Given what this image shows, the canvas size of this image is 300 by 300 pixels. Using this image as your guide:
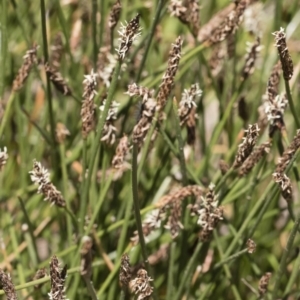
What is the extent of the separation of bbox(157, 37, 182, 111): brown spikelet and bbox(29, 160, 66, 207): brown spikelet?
148mm

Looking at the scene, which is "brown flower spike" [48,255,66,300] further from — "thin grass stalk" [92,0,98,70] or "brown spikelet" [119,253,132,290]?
"thin grass stalk" [92,0,98,70]

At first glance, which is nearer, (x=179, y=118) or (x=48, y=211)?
(x=179, y=118)

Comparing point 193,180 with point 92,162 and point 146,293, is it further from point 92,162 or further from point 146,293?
point 146,293

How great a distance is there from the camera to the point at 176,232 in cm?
85

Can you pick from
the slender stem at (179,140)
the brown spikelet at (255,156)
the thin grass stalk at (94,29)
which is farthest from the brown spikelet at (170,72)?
the thin grass stalk at (94,29)

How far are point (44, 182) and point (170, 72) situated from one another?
0.19 m

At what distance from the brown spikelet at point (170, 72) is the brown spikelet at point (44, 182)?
15 cm

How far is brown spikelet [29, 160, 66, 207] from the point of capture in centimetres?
74

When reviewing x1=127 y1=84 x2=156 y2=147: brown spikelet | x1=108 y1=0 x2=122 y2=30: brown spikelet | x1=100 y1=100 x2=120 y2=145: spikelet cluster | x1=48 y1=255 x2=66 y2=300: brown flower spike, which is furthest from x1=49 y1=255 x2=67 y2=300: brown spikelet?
x1=108 y1=0 x2=122 y2=30: brown spikelet

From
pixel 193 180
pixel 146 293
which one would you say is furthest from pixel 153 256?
pixel 146 293

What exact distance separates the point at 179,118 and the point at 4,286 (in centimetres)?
28

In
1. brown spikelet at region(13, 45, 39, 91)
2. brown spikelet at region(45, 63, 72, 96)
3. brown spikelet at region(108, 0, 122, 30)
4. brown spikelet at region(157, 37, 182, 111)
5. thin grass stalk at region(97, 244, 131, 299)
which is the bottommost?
thin grass stalk at region(97, 244, 131, 299)

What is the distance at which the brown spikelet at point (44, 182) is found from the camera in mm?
735

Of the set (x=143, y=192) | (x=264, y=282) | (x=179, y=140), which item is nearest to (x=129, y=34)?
(x=179, y=140)
